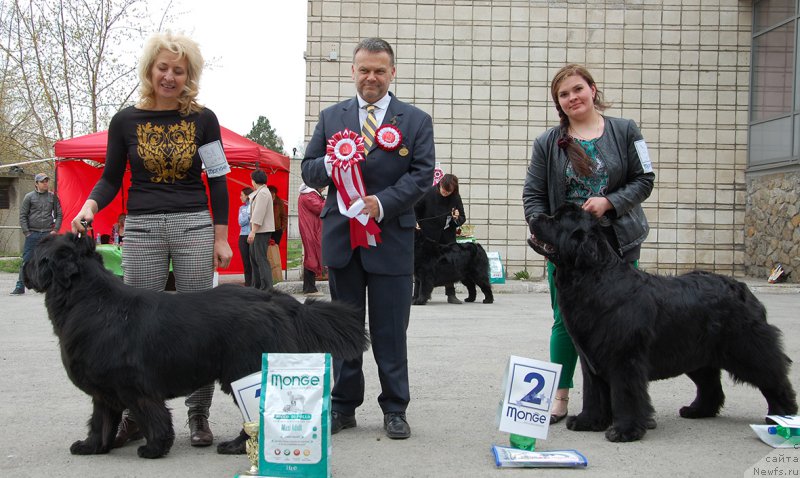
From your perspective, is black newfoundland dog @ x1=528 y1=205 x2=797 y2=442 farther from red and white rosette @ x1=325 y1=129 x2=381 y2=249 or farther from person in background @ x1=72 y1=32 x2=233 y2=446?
person in background @ x1=72 y1=32 x2=233 y2=446

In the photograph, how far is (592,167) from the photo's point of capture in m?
4.21

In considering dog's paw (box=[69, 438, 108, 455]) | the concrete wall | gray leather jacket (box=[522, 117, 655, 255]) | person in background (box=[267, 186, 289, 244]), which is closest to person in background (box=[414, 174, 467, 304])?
person in background (box=[267, 186, 289, 244])

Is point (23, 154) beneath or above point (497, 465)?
above

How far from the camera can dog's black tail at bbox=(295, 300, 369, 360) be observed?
3.59 metres

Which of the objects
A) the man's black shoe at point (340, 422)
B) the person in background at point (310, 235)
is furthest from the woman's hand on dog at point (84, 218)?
the person in background at point (310, 235)

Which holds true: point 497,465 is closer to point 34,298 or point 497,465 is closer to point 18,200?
point 34,298

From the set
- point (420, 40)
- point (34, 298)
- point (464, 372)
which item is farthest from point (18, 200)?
point (464, 372)

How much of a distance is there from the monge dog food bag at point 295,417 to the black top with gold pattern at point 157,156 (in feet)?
3.93

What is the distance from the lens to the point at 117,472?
130 inches

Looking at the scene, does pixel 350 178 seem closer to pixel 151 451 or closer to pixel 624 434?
pixel 151 451

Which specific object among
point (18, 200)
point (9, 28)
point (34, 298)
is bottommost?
point (34, 298)

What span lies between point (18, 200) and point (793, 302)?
19980mm

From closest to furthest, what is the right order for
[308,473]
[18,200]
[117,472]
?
[308,473]
[117,472]
[18,200]

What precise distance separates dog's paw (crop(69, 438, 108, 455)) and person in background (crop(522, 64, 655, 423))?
2.42 meters
